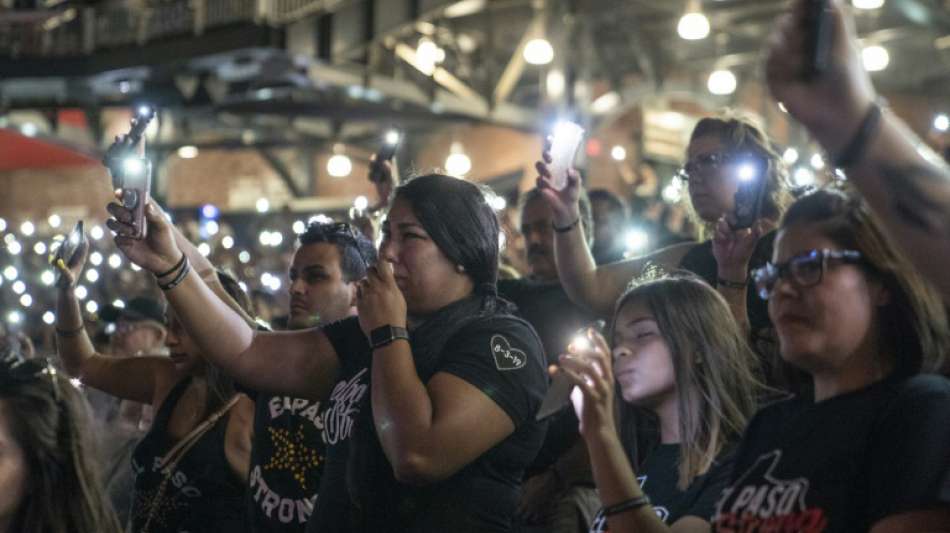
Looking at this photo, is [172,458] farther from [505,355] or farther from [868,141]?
[868,141]

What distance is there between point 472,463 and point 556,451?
4.69ft

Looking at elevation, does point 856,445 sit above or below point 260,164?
above

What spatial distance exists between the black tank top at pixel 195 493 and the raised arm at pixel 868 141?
3090mm

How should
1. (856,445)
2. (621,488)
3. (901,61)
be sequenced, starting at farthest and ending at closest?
1. (901,61)
2. (621,488)
3. (856,445)

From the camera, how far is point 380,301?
10.8 feet

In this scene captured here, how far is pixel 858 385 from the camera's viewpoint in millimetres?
2432

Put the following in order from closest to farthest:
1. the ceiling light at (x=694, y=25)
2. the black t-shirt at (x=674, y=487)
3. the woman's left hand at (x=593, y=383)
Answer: the woman's left hand at (x=593, y=383) → the black t-shirt at (x=674, y=487) → the ceiling light at (x=694, y=25)

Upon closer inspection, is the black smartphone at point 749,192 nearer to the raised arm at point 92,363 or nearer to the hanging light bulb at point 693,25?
the raised arm at point 92,363

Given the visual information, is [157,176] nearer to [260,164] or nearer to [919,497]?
[260,164]

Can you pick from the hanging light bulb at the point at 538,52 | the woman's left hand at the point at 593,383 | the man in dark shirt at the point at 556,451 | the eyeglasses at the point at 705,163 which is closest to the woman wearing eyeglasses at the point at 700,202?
the eyeglasses at the point at 705,163

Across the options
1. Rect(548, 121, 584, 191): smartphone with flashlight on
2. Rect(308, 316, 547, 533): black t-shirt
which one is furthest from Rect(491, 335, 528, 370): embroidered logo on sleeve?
Rect(548, 121, 584, 191): smartphone with flashlight on

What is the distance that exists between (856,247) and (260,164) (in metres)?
22.2

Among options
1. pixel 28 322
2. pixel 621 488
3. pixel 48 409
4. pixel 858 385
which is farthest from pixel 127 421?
pixel 28 322

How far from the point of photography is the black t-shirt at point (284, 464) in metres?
4.09
